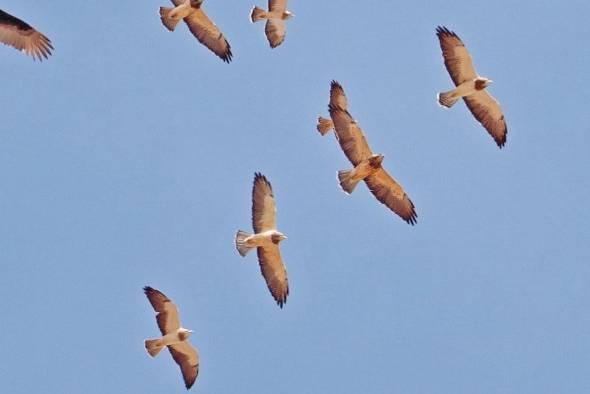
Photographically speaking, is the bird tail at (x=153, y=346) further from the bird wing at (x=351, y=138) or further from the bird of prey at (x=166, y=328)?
the bird wing at (x=351, y=138)

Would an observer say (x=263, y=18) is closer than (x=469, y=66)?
No

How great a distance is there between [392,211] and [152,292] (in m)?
Result: 4.57

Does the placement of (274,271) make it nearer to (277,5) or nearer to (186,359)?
(186,359)

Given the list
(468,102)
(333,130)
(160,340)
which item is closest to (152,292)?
(160,340)

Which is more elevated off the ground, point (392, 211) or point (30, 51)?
point (30, 51)

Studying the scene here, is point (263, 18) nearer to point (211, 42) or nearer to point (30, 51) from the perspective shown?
point (211, 42)

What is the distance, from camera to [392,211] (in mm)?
33562

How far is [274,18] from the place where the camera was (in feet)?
122

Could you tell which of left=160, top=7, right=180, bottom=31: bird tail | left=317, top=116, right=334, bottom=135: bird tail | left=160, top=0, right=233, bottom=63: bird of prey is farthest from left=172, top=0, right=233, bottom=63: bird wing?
left=317, top=116, right=334, bottom=135: bird tail

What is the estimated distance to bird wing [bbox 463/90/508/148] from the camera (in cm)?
3366

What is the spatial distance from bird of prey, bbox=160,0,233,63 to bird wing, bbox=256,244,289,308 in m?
5.18

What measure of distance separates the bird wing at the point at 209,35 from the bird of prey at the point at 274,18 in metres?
0.75

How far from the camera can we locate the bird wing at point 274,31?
37406mm

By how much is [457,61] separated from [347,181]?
2936 millimetres
